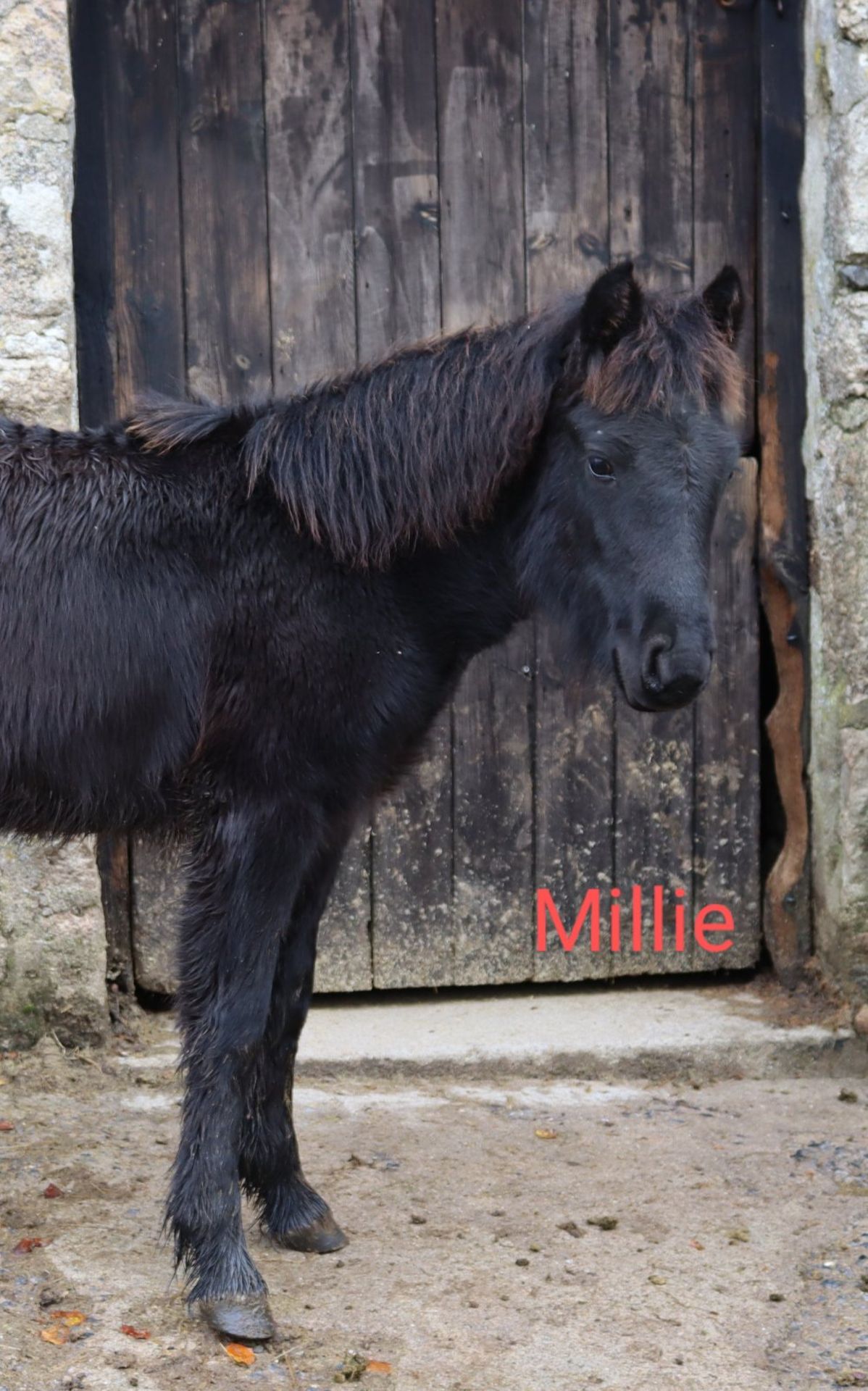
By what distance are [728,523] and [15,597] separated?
2.57m

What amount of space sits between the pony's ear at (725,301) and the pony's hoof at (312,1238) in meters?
2.22

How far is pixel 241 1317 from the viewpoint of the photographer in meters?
2.85

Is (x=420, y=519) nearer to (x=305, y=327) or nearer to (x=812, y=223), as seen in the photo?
(x=305, y=327)

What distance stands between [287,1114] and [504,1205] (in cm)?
→ 61

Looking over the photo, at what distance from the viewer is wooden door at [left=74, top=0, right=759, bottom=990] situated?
441 cm

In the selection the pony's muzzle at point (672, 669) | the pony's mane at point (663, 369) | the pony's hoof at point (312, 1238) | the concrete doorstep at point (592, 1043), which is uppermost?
the pony's mane at point (663, 369)

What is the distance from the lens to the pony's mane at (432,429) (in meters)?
2.96

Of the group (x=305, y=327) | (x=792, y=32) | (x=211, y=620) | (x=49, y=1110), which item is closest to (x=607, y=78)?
(x=792, y=32)

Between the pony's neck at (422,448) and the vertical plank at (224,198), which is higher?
the vertical plank at (224,198)

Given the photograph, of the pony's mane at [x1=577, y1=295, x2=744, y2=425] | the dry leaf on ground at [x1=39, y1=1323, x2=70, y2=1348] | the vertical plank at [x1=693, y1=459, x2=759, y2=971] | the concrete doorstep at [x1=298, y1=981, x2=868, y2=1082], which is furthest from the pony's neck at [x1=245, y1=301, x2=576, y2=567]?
the concrete doorstep at [x1=298, y1=981, x2=868, y2=1082]

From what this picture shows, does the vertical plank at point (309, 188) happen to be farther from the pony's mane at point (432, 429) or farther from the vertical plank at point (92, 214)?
the pony's mane at point (432, 429)

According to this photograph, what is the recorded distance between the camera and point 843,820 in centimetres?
440

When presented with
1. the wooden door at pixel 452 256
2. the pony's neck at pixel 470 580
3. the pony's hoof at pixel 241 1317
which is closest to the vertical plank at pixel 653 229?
the wooden door at pixel 452 256

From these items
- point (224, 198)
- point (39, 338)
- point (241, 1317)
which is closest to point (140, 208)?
point (224, 198)
